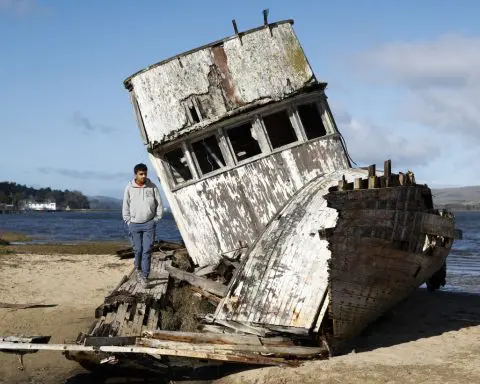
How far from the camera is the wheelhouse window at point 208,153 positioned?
10.9 meters

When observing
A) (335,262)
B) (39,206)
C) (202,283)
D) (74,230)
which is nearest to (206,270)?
(202,283)

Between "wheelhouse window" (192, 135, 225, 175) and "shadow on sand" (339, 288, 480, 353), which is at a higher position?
"wheelhouse window" (192, 135, 225, 175)

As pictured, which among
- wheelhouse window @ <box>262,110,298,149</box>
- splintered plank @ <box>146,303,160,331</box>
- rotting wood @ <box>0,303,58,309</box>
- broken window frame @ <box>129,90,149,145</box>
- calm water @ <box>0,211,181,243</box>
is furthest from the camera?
calm water @ <box>0,211,181,243</box>

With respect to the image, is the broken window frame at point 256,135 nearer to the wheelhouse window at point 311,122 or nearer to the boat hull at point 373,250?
the wheelhouse window at point 311,122

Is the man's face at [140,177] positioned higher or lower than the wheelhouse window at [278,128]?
lower

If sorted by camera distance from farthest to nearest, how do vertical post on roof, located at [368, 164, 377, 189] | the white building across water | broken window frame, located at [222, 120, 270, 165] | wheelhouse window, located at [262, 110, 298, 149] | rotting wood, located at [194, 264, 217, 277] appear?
1. the white building across water
2. wheelhouse window, located at [262, 110, 298, 149]
3. broken window frame, located at [222, 120, 270, 165]
4. rotting wood, located at [194, 264, 217, 277]
5. vertical post on roof, located at [368, 164, 377, 189]

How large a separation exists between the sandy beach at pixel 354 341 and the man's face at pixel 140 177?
2989 millimetres

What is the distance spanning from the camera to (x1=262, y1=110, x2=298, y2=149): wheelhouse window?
37.2ft

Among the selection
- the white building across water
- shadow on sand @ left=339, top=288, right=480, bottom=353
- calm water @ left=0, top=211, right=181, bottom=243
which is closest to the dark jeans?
shadow on sand @ left=339, top=288, right=480, bottom=353

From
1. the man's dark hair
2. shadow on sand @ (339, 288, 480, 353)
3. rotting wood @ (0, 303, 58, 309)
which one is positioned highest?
the man's dark hair

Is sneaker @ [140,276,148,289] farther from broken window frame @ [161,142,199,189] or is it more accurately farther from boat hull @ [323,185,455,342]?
boat hull @ [323,185,455,342]

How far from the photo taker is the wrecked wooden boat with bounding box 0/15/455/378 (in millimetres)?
7789

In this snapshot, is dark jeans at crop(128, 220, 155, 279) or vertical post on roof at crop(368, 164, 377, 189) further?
dark jeans at crop(128, 220, 155, 279)

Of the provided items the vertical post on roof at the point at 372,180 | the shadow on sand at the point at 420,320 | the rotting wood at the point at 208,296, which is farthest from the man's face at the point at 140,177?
the shadow on sand at the point at 420,320
